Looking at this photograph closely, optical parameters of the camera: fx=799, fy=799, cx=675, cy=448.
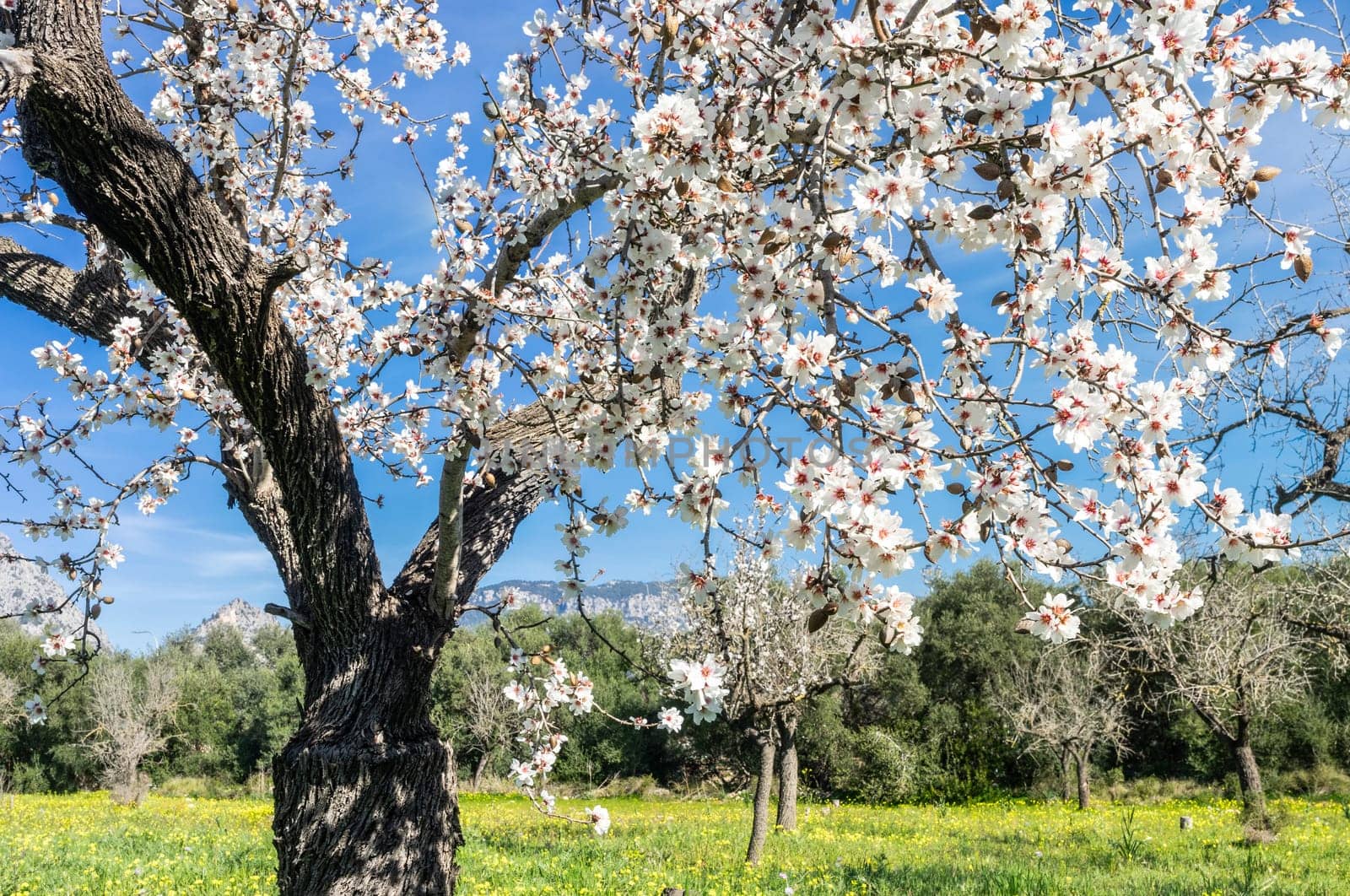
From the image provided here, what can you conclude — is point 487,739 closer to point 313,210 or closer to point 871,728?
point 871,728

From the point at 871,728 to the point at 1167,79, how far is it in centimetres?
2166

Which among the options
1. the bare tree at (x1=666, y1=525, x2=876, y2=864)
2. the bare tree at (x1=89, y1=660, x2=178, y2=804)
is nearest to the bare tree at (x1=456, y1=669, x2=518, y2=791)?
the bare tree at (x1=89, y1=660, x2=178, y2=804)

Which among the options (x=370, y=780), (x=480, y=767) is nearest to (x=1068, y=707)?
(x=480, y=767)

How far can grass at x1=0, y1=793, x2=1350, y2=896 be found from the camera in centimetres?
688

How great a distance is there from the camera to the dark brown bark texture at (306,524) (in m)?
2.95

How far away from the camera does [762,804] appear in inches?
383

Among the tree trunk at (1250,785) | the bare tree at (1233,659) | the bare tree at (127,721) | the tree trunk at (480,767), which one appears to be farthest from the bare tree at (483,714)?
the tree trunk at (1250,785)

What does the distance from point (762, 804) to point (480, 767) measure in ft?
47.9

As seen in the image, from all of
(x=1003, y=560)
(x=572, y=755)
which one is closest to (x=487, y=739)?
(x=572, y=755)

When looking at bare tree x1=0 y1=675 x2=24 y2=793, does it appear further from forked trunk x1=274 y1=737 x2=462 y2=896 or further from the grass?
forked trunk x1=274 y1=737 x2=462 y2=896

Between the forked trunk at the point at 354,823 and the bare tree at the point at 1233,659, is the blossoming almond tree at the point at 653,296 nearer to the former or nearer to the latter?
the forked trunk at the point at 354,823

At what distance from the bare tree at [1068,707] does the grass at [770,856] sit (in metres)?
2.67

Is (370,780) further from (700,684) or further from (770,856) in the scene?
(770,856)

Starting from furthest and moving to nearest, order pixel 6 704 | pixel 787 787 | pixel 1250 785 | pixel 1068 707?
pixel 6 704
pixel 1068 707
pixel 787 787
pixel 1250 785
